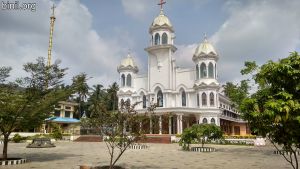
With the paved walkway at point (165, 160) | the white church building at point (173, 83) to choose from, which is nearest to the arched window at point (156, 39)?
→ the white church building at point (173, 83)

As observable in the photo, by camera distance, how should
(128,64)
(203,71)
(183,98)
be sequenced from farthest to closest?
(128,64)
(183,98)
(203,71)

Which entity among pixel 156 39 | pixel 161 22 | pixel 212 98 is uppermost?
pixel 161 22

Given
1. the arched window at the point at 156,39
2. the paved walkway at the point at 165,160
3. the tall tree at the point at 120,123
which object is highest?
the arched window at the point at 156,39

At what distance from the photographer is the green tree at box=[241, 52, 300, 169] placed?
7.32 meters

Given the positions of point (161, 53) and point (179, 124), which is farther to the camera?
point (161, 53)

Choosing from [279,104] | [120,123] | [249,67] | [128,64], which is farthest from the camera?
[128,64]

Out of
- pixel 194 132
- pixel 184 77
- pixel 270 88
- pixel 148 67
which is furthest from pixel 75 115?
pixel 270 88

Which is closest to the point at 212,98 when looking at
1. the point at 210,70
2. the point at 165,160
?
the point at 210,70

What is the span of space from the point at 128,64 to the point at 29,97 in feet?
124

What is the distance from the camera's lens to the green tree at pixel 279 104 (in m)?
7.32

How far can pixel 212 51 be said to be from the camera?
153 ft

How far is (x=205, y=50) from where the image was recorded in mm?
46625

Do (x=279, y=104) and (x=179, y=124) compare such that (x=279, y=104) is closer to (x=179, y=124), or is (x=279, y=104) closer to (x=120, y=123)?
(x=120, y=123)

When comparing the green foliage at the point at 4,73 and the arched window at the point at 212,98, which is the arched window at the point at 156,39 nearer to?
the arched window at the point at 212,98
